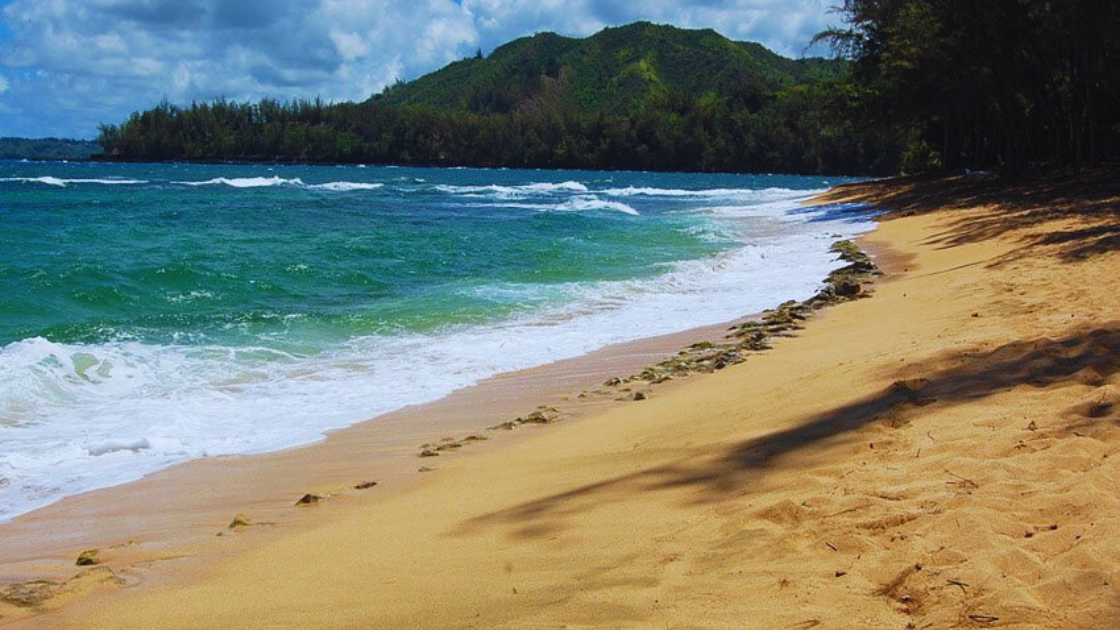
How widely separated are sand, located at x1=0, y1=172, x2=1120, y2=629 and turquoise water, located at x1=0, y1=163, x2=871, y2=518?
2.35 metres

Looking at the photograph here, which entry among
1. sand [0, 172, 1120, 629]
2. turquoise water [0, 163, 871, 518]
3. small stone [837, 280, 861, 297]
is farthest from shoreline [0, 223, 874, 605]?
small stone [837, 280, 861, 297]

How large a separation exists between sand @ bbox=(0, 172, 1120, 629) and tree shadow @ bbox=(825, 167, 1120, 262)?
766cm

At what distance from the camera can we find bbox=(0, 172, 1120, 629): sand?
10.8 feet

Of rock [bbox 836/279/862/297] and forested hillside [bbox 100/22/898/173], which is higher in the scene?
forested hillside [bbox 100/22/898/173]

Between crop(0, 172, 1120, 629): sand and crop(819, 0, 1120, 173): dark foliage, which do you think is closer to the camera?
crop(0, 172, 1120, 629): sand

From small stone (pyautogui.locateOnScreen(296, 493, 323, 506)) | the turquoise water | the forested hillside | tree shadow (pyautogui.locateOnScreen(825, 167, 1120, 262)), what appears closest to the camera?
small stone (pyautogui.locateOnScreen(296, 493, 323, 506))

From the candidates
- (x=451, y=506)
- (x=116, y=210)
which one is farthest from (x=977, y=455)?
(x=116, y=210)

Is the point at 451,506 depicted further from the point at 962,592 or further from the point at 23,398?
the point at 23,398

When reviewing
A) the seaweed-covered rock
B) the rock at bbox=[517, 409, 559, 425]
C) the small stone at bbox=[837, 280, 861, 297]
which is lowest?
the rock at bbox=[517, 409, 559, 425]

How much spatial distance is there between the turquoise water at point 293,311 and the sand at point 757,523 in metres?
2.35

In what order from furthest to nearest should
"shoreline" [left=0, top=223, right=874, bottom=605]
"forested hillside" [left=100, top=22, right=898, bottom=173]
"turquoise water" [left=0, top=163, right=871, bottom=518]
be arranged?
"forested hillside" [left=100, top=22, right=898, bottom=173] < "turquoise water" [left=0, top=163, right=871, bottom=518] < "shoreline" [left=0, top=223, right=874, bottom=605]

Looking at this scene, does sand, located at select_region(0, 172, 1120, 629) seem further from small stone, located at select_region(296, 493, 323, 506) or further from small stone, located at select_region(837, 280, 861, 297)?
small stone, located at select_region(837, 280, 861, 297)

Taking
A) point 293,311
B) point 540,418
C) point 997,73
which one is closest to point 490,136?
point 997,73

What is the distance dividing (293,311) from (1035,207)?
17021 millimetres
